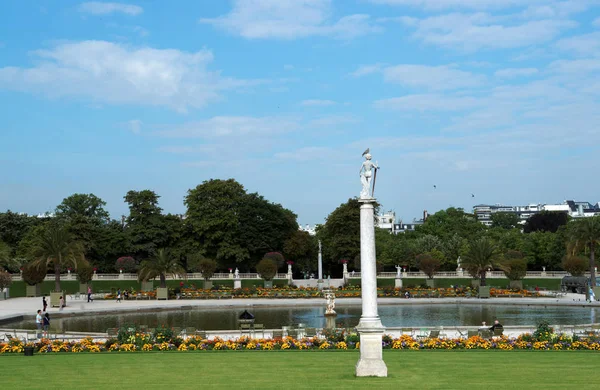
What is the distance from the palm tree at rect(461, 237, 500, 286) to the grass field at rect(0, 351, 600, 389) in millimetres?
34506

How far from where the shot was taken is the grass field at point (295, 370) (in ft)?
51.8

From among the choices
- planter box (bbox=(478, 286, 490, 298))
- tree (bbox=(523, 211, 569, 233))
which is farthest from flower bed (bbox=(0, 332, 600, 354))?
tree (bbox=(523, 211, 569, 233))

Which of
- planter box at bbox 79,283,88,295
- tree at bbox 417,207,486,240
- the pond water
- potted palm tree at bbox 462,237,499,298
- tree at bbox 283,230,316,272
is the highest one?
tree at bbox 417,207,486,240

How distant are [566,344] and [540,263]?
62448mm

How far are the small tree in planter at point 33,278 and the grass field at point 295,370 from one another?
35159 mm

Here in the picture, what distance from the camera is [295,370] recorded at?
18125 mm

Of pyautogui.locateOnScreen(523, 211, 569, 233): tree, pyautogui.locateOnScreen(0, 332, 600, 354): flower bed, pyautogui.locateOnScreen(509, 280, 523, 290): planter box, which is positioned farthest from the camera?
pyautogui.locateOnScreen(523, 211, 569, 233): tree

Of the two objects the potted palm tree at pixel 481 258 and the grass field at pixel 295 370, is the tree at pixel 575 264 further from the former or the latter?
the grass field at pixel 295 370

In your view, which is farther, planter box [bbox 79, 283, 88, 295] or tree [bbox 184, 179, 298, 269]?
tree [bbox 184, 179, 298, 269]

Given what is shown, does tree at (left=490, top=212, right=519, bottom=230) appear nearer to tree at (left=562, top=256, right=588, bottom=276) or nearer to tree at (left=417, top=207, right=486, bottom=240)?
tree at (left=417, top=207, right=486, bottom=240)

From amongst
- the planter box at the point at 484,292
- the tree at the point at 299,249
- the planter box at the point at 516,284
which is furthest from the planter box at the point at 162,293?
the planter box at the point at 516,284

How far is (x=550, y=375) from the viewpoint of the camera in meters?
17.0

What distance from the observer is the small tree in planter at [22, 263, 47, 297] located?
55.5 metres

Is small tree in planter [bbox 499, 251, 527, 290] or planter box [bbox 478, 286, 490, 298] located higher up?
small tree in planter [bbox 499, 251, 527, 290]
